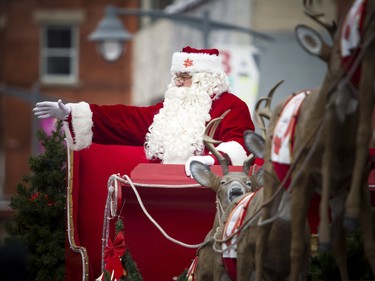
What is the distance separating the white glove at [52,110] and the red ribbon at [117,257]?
1358 millimetres

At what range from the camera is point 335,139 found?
8258 mm

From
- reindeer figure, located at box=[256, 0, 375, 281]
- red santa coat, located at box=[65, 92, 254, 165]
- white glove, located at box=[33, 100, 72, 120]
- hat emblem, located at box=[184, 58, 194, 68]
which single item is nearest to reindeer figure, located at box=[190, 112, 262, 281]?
red santa coat, located at box=[65, 92, 254, 165]

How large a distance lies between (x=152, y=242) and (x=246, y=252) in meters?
2.07

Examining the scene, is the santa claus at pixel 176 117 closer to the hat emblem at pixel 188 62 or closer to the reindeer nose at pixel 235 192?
the hat emblem at pixel 188 62

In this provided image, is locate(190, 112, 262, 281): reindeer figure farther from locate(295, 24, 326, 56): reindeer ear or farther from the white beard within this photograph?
locate(295, 24, 326, 56): reindeer ear

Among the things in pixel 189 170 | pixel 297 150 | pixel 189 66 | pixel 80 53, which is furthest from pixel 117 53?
pixel 80 53

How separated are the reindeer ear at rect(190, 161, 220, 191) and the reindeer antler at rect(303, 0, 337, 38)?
208 centimetres

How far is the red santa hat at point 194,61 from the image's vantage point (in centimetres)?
1232

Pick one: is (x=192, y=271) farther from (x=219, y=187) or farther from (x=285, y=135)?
(x=285, y=135)

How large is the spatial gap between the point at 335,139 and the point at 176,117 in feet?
13.7

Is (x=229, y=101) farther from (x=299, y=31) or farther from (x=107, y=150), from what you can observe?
(x=299, y=31)

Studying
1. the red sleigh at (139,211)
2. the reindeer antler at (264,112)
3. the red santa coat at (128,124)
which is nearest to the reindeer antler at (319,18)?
the reindeer antler at (264,112)

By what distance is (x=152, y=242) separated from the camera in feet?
37.6

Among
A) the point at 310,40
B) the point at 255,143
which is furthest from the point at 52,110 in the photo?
the point at 310,40
